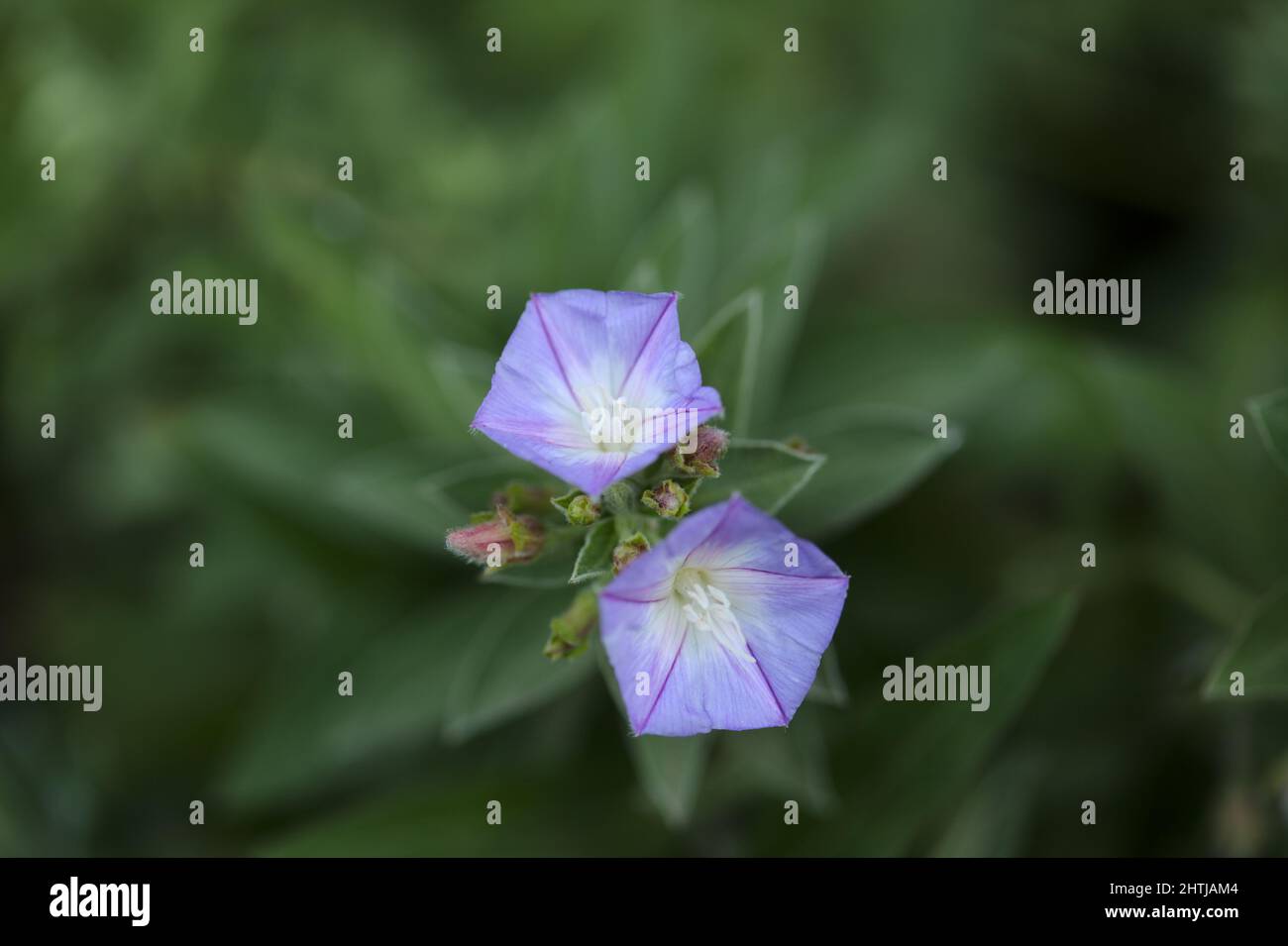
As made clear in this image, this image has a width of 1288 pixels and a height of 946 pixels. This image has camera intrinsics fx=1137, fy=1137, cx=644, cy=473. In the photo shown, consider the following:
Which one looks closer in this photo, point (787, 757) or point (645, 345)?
point (645, 345)

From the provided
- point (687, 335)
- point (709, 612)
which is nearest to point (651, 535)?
point (709, 612)

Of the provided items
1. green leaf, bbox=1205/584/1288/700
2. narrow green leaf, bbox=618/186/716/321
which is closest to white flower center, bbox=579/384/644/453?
narrow green leaf, bbox=618/186/716/321

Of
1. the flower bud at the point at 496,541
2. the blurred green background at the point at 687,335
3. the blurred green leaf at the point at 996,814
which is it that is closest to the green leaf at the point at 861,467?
the blurred green background at the point at 687,335

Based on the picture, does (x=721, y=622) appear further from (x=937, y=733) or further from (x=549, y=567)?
(x=937, y=733)

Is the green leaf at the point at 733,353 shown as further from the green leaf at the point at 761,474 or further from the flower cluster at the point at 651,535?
the flower cluster at the point at 651,535

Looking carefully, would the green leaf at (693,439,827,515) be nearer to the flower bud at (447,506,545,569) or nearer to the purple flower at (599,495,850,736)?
the purple flower at (599,495,850,736)

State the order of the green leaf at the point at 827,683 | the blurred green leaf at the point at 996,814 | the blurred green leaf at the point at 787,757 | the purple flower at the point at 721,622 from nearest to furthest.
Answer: the purple flower at the point at 721,622 < the green leaf at the point at 827,683 < the blurred green leaf at the point at 787,757 < the blurred green leaf at the point at 996,814
